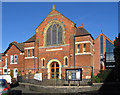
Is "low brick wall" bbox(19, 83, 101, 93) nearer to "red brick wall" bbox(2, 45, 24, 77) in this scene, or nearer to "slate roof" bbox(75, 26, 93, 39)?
"slate roof" bbox(75, 26, 93, 39)

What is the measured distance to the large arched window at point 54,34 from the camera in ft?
96.3

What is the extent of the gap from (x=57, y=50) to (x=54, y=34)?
3.14 m

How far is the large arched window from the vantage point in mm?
29359

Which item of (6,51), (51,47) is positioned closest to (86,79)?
(51,47)

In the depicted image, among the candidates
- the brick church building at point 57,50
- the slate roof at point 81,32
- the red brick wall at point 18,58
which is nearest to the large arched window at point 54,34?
the brick church building at point 57,50

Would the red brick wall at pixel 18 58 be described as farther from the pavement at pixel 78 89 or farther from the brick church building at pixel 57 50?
the pavement at pixel 78 89

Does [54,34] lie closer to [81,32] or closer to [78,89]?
[81,32]

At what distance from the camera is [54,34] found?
1173 inches

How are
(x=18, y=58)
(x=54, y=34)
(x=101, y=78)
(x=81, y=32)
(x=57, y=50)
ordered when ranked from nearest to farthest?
1. (x=101, y=78)
2. (x=81, y=32)
3. (x=57, y=50)
4. (x=54, y=34)
5. (x=18, y=58)

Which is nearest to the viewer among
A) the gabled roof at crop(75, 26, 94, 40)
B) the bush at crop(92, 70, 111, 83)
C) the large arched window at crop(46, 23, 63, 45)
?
the bush at crop(92, 70, 111, 83)

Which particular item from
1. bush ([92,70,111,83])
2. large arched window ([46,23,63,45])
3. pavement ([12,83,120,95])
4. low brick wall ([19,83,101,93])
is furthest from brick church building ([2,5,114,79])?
low brick wall ([19,83,101,93])

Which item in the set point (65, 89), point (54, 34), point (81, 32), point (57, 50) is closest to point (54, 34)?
point (54, 34)

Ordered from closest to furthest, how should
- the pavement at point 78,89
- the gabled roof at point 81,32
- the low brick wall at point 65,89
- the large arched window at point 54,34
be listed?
the pavement at point 78,89
the low brick wall at point 65,89
the gabled roof at point 81,32
the large arched window at point 54,34

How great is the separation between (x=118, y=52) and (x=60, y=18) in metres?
12.2
